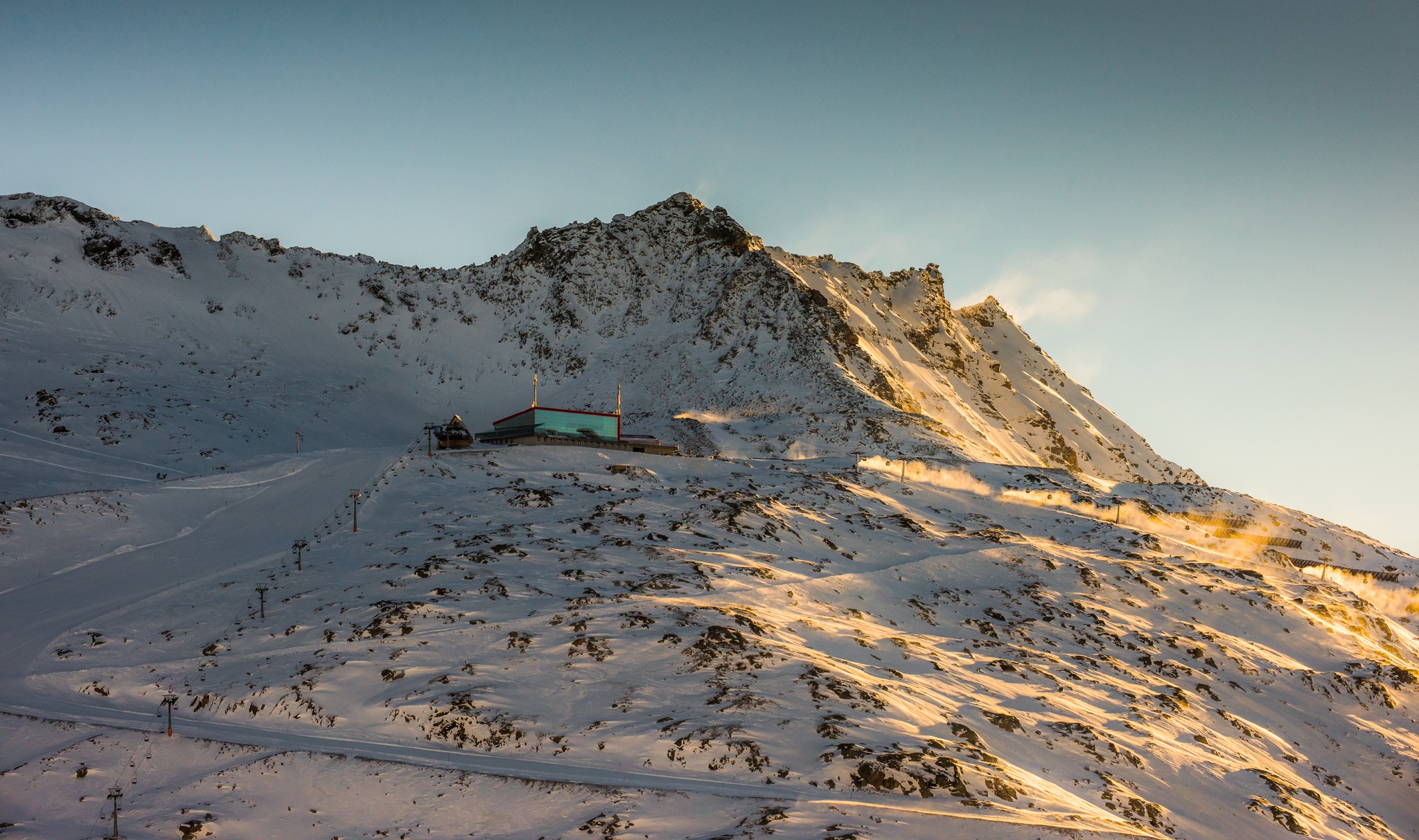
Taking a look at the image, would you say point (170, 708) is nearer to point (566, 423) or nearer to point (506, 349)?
point (566, 423)

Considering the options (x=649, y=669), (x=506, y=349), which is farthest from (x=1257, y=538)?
(x=506, y=349)

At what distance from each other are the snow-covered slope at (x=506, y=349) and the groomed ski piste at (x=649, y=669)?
22949 mm

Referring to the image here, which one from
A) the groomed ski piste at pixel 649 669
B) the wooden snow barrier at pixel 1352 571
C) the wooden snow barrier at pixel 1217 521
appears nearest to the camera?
the groomed ski piste at pixel 649 669

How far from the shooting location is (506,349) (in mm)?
101250

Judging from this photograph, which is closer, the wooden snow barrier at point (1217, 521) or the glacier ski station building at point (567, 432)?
the glacier ski station building at point (567, 432)

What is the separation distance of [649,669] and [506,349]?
81847 mm

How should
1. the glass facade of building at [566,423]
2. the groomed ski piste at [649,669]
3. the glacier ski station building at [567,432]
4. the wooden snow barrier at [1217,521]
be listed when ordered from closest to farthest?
the groomed ski piste at [649,669] < the glacier ski station building at [567,432] < the glass facade of building at [566,423] < the wooden snow barrier at [1217,521]

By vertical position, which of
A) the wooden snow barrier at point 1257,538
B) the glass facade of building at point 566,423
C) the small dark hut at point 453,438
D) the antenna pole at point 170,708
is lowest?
the antenna pole at point 170,708

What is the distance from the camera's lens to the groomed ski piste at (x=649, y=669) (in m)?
18.2

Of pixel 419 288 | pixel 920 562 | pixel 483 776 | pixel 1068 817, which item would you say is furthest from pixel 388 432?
pixel 1068 817

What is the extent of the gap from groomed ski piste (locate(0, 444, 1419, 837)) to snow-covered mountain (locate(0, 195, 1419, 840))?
0.45 ft

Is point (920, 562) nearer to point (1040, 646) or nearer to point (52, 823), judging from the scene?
point (1040, 646)

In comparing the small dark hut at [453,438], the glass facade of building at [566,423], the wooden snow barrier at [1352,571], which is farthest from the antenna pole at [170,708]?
the wooden snow barrier at [1352,571]

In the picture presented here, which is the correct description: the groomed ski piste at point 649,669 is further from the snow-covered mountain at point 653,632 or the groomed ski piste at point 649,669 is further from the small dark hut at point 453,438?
the small dark hut at point 453,438
